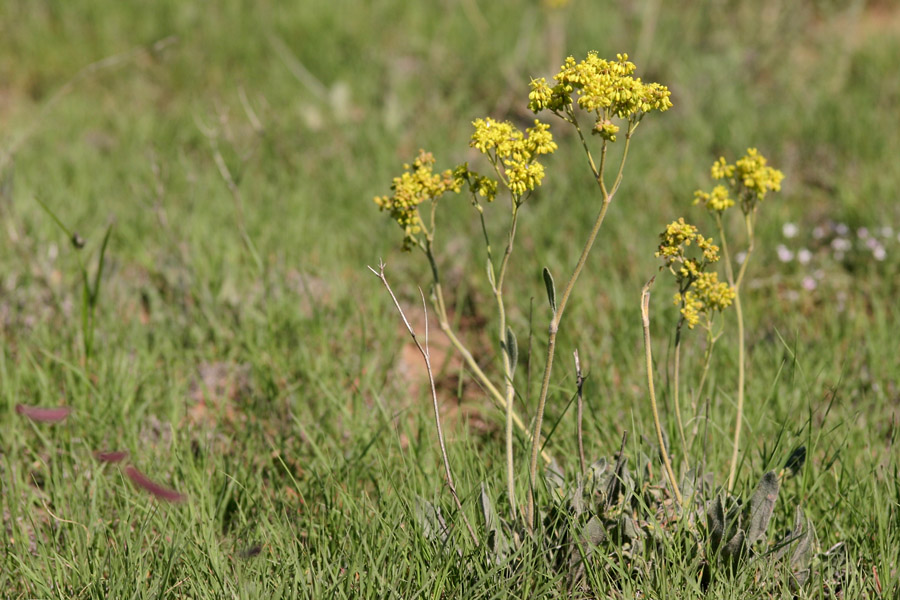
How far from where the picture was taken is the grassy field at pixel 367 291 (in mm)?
1856

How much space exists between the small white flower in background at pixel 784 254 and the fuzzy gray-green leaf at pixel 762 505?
159 cm

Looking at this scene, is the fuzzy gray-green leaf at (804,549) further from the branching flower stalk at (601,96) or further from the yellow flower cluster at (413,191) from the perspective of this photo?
the yellow flower cluster at (413,191)

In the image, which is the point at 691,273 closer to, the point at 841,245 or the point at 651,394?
the point at 651,394

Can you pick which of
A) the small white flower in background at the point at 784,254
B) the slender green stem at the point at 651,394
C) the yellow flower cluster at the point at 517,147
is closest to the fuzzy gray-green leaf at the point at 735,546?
the slender green stem at the point at 651,394

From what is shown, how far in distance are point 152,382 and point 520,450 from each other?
48.7 inches

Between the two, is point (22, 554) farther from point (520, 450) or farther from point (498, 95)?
point (498, 95)

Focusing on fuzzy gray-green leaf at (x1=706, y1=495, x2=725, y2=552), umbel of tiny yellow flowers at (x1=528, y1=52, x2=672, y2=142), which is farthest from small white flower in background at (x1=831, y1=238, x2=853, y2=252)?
umbel of tiny yellow flowers at (x1=528, y1=52, x2=672, y2=142)

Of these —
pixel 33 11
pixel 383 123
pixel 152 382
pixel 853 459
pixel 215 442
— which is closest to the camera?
pixel 853 459

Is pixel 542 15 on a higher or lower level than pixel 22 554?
higher

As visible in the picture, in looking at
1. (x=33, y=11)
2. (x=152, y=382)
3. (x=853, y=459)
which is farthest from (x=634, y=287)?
(x=33, y=11)

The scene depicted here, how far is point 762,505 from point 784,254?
164 cm

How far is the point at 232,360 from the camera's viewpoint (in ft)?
9.03

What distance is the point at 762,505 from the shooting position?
5.67 feet

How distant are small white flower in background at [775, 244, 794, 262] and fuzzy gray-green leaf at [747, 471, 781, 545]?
62.4 inches
